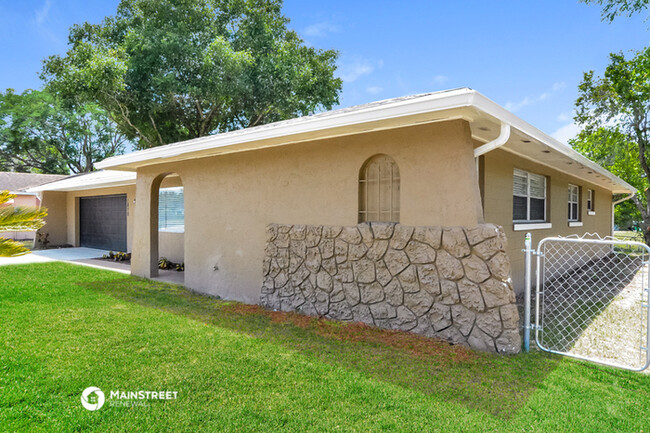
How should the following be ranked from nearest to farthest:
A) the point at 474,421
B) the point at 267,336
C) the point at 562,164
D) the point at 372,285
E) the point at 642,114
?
1. the point at 474,421
2. the point at 267,336
3. the point at 372,285
4. the point at 562,164
5. the point at 642,114

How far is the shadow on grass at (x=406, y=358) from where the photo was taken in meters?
3.53

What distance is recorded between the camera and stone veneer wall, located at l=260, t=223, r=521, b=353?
15.1 feet

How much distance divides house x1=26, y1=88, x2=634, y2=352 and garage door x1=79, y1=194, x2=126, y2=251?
6568 mm

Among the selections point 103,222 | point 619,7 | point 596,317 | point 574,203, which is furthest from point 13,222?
point 574,203

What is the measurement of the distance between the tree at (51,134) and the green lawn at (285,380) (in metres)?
27.9

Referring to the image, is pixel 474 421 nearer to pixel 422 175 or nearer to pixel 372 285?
pixel 372 285

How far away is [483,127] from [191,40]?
18.1 metres

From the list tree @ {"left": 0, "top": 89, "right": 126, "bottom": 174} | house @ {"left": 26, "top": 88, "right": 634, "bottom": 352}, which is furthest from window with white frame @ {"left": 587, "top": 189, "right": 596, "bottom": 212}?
tree @ {"left": 0, "top": 89, "right": 126, "bottom": 174}

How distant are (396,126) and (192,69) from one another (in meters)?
Answer: 16.6

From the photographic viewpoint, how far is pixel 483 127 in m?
5.08

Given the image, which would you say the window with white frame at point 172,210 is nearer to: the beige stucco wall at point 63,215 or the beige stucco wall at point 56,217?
the beige stucco wall at point 63,215

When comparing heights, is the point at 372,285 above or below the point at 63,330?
above

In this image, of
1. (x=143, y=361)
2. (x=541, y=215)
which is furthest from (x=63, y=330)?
(x=541, y=215)

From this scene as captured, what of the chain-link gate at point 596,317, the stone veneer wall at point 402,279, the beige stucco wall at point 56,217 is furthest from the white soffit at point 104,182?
the chain-link gate at point 596,317
